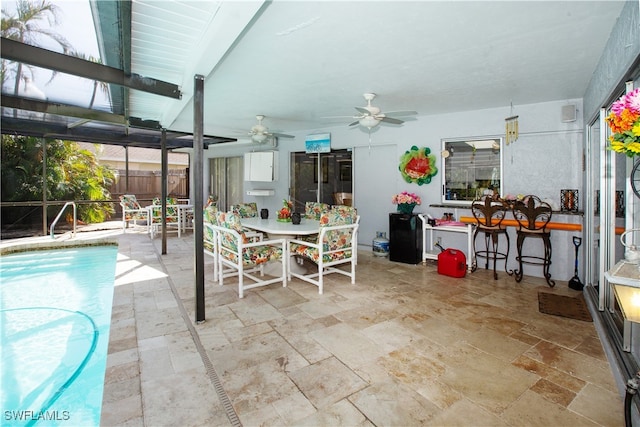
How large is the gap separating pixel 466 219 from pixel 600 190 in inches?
75.3

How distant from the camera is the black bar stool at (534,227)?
420 centimetres

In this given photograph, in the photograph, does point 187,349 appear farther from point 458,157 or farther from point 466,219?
point 458,157

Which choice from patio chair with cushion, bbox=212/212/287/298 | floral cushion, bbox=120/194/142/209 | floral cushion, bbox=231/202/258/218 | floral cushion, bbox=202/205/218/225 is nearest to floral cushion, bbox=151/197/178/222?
floral cushion, bbox=120/194/142/209

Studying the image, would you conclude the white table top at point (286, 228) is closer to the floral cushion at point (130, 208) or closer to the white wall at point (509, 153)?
the white wall at point (509, 153)

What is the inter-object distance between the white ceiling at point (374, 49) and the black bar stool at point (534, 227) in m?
1.47

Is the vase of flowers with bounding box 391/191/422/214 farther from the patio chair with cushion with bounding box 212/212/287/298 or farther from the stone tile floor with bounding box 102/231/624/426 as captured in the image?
the patio chair with cushion with bounding box 212/212/287/298

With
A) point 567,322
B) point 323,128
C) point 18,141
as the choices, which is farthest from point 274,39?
point 18,141

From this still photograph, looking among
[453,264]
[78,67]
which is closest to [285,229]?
[453,264]

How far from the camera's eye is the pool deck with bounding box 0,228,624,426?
1.86 meters

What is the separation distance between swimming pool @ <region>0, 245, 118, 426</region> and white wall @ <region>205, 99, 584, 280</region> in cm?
471

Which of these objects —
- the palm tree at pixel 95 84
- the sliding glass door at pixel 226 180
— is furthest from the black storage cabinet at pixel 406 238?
the sliding glass door at pixel 226 180

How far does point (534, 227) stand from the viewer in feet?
13.9

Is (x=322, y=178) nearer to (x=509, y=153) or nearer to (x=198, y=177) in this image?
(x=509, y=153)

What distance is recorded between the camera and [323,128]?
23.4 feet
